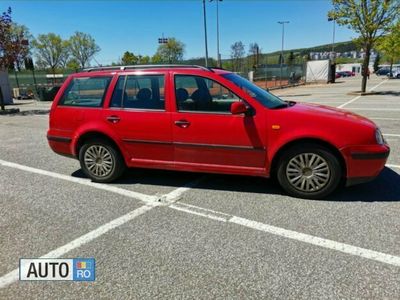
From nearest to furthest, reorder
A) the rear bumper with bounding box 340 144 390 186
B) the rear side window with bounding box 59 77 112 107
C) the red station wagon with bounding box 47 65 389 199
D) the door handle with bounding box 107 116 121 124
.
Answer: the rear bumper with bounding box 340 144 390 186 < the red station wagon with bounding box 47 65 389 199 < the door handle with bounding box 107 116 121 124 < the rear side window with bounding box 59 77 112 107

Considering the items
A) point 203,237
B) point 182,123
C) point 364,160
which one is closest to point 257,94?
point 182,123

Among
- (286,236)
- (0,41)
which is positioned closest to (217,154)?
(286,236)

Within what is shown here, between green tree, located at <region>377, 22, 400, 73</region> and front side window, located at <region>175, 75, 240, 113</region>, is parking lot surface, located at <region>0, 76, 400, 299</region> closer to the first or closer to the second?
front side window, located at <region>175, 75, 240, 113</region>

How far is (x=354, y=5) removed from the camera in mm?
16859

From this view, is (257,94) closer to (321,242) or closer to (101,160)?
(321,242)

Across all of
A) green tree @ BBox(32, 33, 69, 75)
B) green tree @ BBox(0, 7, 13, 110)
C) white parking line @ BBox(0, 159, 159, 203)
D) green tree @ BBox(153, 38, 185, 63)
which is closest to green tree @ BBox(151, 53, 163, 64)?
green tree @ BBox(153, 38, 185, 63)

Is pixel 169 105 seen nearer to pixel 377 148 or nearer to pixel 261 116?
pixel 261 116

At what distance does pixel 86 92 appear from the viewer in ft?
15.7

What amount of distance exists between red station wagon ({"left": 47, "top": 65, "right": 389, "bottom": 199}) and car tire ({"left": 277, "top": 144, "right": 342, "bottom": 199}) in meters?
0.01

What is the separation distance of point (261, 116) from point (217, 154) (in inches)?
30.1

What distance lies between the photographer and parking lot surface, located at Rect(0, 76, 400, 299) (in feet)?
7.96

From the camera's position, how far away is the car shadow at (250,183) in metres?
3.99

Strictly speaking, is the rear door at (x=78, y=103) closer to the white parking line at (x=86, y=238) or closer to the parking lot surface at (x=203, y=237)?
the parking lot surface at (x=203, y=237)

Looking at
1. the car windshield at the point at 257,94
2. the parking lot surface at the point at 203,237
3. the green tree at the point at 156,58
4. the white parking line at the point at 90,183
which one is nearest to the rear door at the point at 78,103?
the white parking line at the point at 90,183
